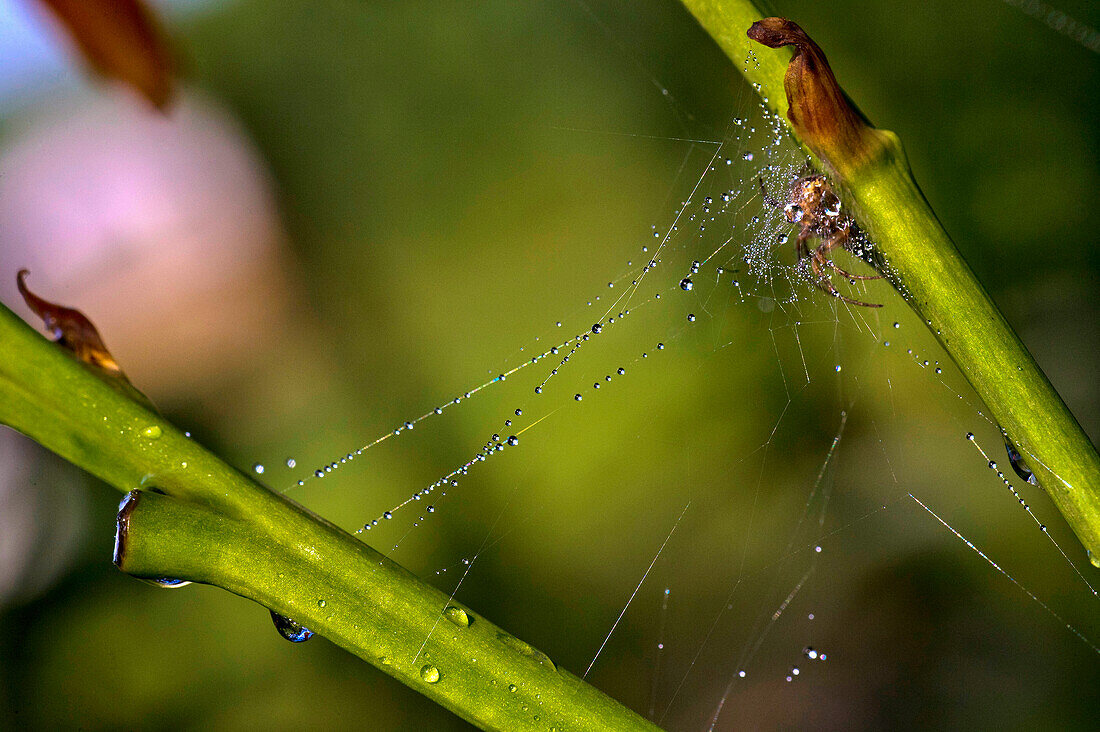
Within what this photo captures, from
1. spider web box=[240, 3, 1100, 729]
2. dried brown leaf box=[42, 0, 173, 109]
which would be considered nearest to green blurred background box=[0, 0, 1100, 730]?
spider web box=[240, 3, 1100, 729]

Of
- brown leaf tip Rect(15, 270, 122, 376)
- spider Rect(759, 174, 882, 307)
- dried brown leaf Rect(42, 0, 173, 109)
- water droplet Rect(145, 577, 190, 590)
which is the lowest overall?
water droplet Rect(145, 577, 190, 590)

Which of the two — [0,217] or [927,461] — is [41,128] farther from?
[927,461]

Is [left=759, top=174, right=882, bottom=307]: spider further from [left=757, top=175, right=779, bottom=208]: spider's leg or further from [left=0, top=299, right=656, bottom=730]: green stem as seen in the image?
[left=0, top=299, right=656, bottom=730]: green stem

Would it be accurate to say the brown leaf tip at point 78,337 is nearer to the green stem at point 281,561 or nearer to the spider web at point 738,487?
the green stem at point 281,561

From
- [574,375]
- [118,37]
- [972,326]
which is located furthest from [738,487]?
[118,37]

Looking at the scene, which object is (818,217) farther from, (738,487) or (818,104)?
(738,487)

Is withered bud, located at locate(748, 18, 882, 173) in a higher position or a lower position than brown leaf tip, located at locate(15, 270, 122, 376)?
higher

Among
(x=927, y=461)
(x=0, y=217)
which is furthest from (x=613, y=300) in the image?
(x=0, y=217)

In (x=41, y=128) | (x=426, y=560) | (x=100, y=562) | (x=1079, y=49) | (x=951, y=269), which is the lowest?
(x=100, y=562)
